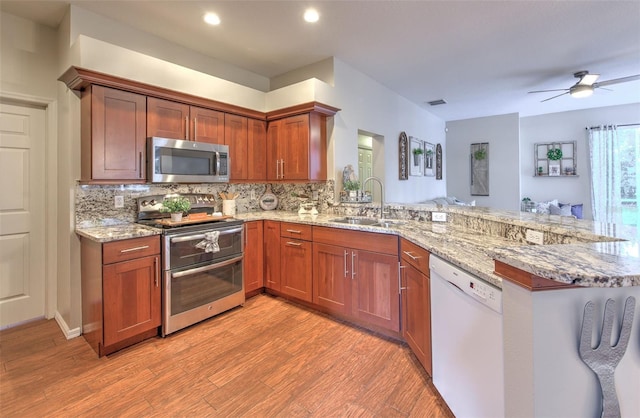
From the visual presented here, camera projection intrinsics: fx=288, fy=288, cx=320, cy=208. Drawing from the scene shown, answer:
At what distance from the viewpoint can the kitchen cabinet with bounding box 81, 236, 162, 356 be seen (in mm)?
2135

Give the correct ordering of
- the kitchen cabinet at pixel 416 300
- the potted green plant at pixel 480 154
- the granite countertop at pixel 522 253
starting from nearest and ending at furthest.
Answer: the granite countertop at pixel 522 253, the kitchen cabinet at pixel 416 300, the potted green plant at pixel 480 154

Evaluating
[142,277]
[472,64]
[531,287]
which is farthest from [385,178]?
[531,287]

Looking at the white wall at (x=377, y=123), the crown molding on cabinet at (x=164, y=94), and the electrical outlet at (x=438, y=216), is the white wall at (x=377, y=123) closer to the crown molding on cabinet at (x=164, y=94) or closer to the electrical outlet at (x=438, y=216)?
the crown molding on cabinet at (x=164, y=94)

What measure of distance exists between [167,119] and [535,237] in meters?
3.14

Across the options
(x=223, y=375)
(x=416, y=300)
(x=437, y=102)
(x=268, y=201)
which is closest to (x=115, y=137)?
(x=268, y=201)

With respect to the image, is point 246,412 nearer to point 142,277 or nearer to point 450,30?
point 142,277

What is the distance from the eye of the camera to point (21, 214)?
8.68 ft

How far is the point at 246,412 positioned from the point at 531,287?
161 cm

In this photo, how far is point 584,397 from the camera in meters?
0.91

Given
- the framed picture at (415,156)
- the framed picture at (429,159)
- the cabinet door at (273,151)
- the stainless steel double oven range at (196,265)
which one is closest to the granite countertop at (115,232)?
the stainless steel double oven range at (196,265)

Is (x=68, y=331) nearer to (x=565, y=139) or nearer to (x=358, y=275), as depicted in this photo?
(x=358, y=275)

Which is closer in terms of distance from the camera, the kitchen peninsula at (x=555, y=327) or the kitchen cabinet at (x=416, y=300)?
the kitchen peninsula at (x=555, y=327)

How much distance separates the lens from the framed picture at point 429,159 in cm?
604

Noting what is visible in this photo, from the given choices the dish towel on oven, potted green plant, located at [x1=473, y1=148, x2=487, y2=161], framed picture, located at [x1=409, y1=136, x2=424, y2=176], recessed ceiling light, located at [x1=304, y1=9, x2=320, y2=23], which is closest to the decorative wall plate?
the dish towel on oven
